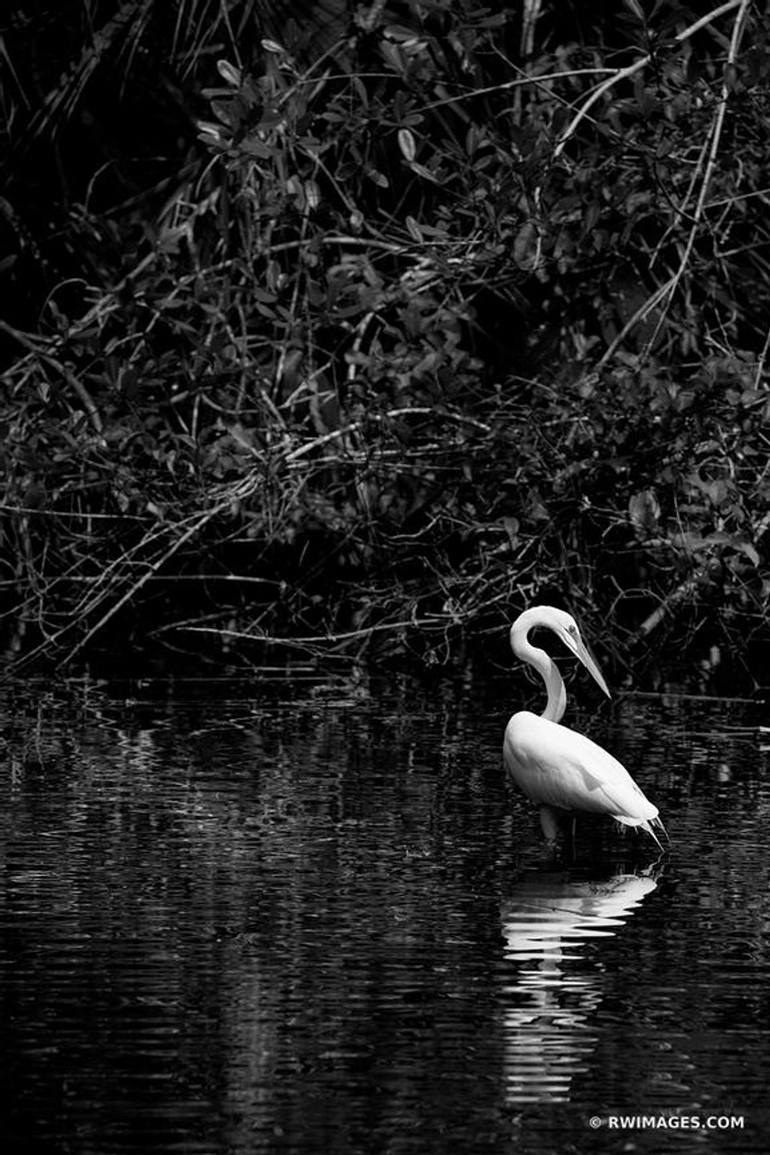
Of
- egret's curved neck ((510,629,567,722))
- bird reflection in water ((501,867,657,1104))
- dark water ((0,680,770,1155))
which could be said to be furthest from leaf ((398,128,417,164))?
bird reflection in water ((501,867,657,1104))

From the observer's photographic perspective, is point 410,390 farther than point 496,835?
Yes

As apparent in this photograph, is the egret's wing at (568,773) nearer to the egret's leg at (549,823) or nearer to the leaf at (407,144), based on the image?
the egret's leg at (549,823)

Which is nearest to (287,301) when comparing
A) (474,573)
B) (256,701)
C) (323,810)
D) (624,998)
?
(474,573)

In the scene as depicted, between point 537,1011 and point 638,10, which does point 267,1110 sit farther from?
point 638,10

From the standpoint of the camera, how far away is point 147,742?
1042 centimetres

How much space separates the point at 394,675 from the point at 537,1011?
21.4 ft

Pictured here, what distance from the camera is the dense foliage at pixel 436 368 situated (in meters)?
11.9

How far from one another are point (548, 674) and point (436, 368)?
9.36ft

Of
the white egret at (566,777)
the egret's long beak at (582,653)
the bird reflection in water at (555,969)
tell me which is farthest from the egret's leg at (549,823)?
the egret's long beak at (582,653)

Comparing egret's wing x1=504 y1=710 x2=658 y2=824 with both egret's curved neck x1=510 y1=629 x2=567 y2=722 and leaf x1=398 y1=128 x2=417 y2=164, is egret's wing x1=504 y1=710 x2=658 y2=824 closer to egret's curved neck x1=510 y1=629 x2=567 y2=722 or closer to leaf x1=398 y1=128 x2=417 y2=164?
egret's curved neck x1=510 y1=629 x2=567 y2=722

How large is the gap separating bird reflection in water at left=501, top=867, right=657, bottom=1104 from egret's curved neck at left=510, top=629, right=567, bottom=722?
150 cm

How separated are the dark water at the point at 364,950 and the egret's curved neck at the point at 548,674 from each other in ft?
1.17

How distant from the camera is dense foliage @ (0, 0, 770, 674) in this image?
1191 cm

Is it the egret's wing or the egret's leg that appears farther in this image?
the egret's leg
